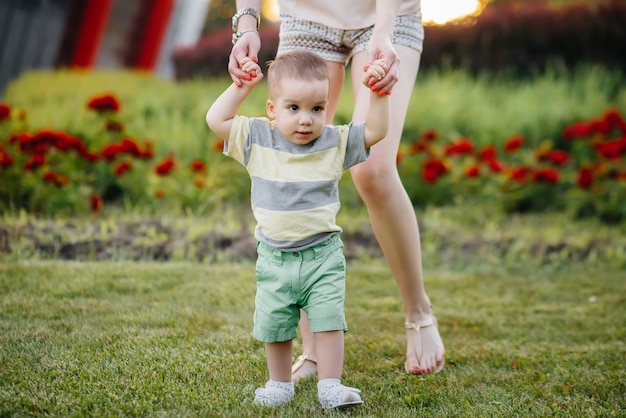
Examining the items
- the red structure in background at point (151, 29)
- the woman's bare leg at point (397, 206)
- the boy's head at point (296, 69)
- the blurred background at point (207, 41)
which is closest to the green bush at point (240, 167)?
the blurred background at point (207, 41)

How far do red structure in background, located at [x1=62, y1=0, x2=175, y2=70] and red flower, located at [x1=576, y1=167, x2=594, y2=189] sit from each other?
386 inches

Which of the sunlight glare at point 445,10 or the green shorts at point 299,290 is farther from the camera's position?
the sunlight glare at point 445,10

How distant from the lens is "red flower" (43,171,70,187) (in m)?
4.52

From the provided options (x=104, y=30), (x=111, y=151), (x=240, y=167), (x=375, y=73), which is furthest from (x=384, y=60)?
(x=104, y=30)

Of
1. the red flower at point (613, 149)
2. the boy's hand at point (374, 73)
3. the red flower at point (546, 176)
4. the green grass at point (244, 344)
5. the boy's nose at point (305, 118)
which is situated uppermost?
the boy's hand at point (374, 73)

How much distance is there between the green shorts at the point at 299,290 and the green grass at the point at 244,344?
0.27m

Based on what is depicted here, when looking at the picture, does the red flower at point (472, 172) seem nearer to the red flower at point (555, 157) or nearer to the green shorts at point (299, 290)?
the red flower at point (555, 157)

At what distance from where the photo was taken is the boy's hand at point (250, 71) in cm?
221

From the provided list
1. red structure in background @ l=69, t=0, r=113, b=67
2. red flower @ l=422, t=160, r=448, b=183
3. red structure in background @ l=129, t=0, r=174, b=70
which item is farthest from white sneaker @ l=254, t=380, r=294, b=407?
red structure in background @ l=129, t=0, r=174, b=70

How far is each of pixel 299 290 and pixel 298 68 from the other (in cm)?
70

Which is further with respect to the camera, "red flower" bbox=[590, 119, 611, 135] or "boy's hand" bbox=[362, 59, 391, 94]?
"red flower" bbox=[590, 119, 611, 135]

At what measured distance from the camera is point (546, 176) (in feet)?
17.5

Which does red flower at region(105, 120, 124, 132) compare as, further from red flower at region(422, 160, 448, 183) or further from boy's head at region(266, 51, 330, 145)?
boy's head at region(266, 51, 330, 145)

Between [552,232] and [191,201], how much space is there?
268 cm
